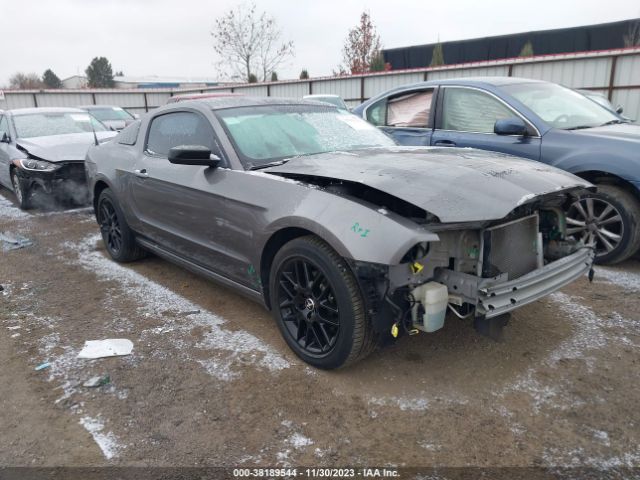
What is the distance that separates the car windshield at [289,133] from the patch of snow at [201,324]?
1.24m

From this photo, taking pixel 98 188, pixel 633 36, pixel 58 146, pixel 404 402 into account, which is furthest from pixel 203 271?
pixel 633 36

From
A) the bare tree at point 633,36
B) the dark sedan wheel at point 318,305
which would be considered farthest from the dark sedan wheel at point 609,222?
the bare tree at point 633,36

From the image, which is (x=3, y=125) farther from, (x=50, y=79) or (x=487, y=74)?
(x=50, y=79)

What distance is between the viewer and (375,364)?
10.1ft

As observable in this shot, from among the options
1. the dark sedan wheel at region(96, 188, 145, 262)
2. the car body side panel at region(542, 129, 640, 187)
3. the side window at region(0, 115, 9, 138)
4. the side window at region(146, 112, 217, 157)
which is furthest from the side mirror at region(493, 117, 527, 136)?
the side window at region(0, 115, 9, 138)

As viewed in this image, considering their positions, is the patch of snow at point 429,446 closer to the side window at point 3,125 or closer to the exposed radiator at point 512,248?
the exposed radiator at point 512,248

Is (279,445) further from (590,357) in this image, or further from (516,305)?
(590,357)

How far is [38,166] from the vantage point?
7.32m

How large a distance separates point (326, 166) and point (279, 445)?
166 centimetres

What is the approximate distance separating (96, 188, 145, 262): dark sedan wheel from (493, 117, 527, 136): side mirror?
377cm

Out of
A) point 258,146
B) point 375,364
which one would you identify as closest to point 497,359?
point 375,364

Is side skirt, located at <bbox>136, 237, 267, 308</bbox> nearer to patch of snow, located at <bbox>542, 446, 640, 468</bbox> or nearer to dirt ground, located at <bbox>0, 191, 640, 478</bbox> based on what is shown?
dirt ground, located at <bbox>0, 191, 640, 478</bbox>

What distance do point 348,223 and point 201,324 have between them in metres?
1.68

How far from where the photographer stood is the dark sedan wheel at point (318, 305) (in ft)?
8.78
